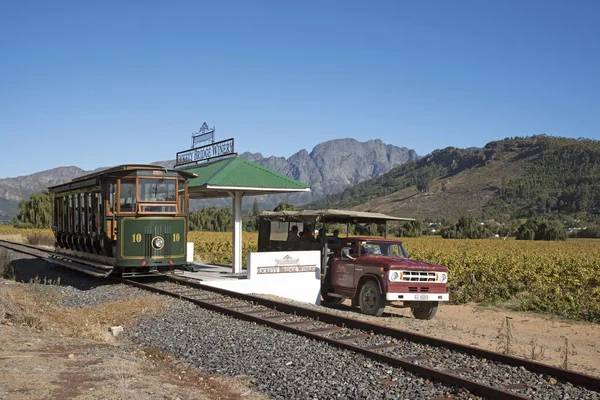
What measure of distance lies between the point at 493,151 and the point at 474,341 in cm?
18580

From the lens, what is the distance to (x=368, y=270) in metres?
14.1

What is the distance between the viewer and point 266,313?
1235 cm

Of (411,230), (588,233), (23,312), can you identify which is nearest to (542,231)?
(411,230)

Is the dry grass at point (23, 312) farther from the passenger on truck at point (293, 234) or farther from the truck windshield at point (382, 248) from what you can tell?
the passenger on truck at point (293, 234)

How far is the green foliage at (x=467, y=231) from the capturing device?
68062 mm

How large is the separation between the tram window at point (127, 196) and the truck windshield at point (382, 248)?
6368mm

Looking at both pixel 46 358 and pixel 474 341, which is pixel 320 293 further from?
pixel 46 358

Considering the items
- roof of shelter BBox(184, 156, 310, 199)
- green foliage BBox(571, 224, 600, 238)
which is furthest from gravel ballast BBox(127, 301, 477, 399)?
green foliage BBox(571, 224, 600, 238)

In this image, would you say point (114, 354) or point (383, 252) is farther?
point (383, 252)

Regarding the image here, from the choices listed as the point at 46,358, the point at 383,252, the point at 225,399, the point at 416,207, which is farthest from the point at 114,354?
the point at 416,207

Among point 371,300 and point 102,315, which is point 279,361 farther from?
point 371,300

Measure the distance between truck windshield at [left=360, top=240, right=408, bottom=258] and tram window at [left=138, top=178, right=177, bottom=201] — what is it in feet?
18.7

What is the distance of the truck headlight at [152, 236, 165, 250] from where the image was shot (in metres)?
16.2

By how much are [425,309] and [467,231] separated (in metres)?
57.2
